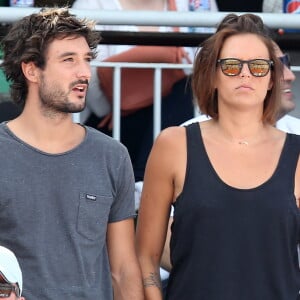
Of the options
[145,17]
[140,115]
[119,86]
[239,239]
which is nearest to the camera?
[239,239]

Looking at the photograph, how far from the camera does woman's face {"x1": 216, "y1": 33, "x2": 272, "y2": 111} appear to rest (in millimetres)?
4254

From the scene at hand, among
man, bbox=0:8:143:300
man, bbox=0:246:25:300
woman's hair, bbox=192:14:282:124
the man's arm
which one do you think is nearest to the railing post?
man, bbox=0:8:143:300

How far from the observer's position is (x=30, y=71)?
171 inches

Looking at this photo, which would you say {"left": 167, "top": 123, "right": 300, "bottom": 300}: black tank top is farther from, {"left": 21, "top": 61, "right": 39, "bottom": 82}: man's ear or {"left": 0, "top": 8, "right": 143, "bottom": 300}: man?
{"left": 21, "top": 61, "right": 39, "bottom": 82}: man's ear

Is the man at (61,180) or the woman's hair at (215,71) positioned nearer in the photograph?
the man at (61,180)

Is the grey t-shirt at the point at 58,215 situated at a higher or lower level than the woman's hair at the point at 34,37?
lower

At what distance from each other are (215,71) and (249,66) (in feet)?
0.46

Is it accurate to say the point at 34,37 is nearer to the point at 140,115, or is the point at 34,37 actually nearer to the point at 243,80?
the point at 243,80

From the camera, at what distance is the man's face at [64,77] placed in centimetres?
426

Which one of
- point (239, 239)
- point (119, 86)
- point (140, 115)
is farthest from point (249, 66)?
point (140, 115)

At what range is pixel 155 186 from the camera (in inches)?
168

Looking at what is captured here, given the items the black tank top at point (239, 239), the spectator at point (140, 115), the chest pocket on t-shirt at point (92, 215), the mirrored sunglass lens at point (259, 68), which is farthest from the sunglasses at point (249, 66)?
the spectator at point (140, 115)

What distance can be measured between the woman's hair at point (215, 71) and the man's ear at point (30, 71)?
2.02 ft

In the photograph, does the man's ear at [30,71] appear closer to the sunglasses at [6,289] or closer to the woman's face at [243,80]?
the woman's face at [243,80]
